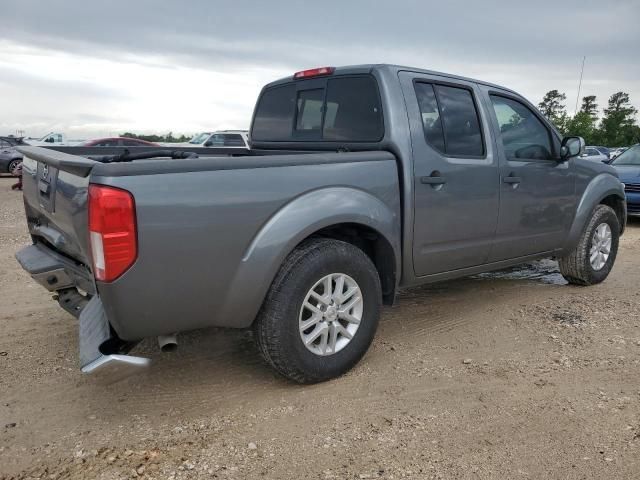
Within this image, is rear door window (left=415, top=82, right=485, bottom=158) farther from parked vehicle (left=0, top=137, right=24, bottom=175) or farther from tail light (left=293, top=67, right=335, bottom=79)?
parked vehicle (left=0, top=137, right=24, bottom=175)

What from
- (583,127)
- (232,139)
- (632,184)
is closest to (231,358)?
(632,184)

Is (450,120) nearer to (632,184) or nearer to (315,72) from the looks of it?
(315,72)

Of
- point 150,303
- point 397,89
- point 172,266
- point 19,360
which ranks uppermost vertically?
point 397,89

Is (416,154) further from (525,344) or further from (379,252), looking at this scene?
(525,344)

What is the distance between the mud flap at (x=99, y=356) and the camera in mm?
2473

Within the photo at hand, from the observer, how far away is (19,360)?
11.8 ft

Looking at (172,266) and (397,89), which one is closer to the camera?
(172,266)

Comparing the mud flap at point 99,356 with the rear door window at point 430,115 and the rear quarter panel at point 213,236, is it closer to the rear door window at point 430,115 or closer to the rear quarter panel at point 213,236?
the rear quarter panel at point 213,236

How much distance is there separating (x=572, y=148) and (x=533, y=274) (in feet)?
6.04

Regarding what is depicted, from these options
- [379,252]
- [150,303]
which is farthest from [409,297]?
[150,303]

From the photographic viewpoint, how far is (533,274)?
239 inches

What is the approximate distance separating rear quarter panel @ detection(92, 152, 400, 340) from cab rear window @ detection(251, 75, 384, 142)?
0.71m

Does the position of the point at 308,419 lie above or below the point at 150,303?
below

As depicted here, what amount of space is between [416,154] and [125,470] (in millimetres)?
2439
